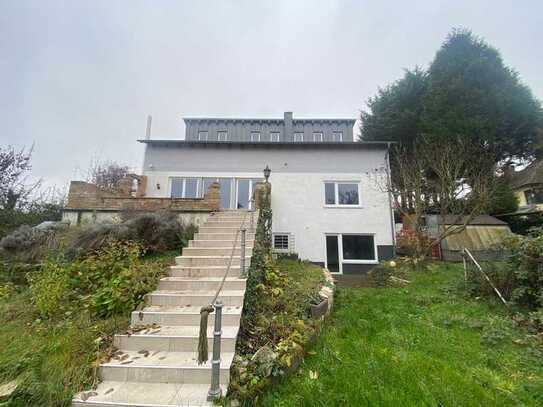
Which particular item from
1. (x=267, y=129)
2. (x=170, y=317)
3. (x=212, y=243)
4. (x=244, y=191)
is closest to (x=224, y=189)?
(x=244, y=191)

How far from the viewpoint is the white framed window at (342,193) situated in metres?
11.9

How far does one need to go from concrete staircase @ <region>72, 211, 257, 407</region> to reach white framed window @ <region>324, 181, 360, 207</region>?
8.05 meters

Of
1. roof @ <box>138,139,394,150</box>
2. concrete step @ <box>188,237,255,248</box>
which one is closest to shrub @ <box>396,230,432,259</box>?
roof @ <box>138,139,394,150</box>

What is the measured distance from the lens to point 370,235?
11.5m

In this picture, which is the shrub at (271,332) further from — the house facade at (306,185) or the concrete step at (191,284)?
the house facade at (306,185)

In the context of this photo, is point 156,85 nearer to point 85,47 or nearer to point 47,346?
point 85,47

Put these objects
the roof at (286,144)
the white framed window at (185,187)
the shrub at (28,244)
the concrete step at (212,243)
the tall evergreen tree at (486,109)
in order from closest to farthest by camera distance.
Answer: the shrub at (28,244) < the concrete step at (212,243) < the white framed window at (185,187) < the roof at (286,144) < the tall evergreen tree at (486,109)

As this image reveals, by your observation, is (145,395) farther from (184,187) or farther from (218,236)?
(184,187)

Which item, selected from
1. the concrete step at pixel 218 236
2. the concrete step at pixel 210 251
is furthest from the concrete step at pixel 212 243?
the concrete step at pixel 210 251

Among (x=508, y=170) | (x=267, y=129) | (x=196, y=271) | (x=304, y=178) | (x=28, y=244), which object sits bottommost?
(x=196, y=271)

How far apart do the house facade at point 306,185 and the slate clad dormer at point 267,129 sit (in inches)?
281

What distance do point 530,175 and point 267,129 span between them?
21172mm

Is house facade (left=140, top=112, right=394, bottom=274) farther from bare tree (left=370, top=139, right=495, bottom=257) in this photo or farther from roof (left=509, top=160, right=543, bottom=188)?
roof (left=509, top=160, right=543, bottom=188)

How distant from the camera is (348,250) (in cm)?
1141
